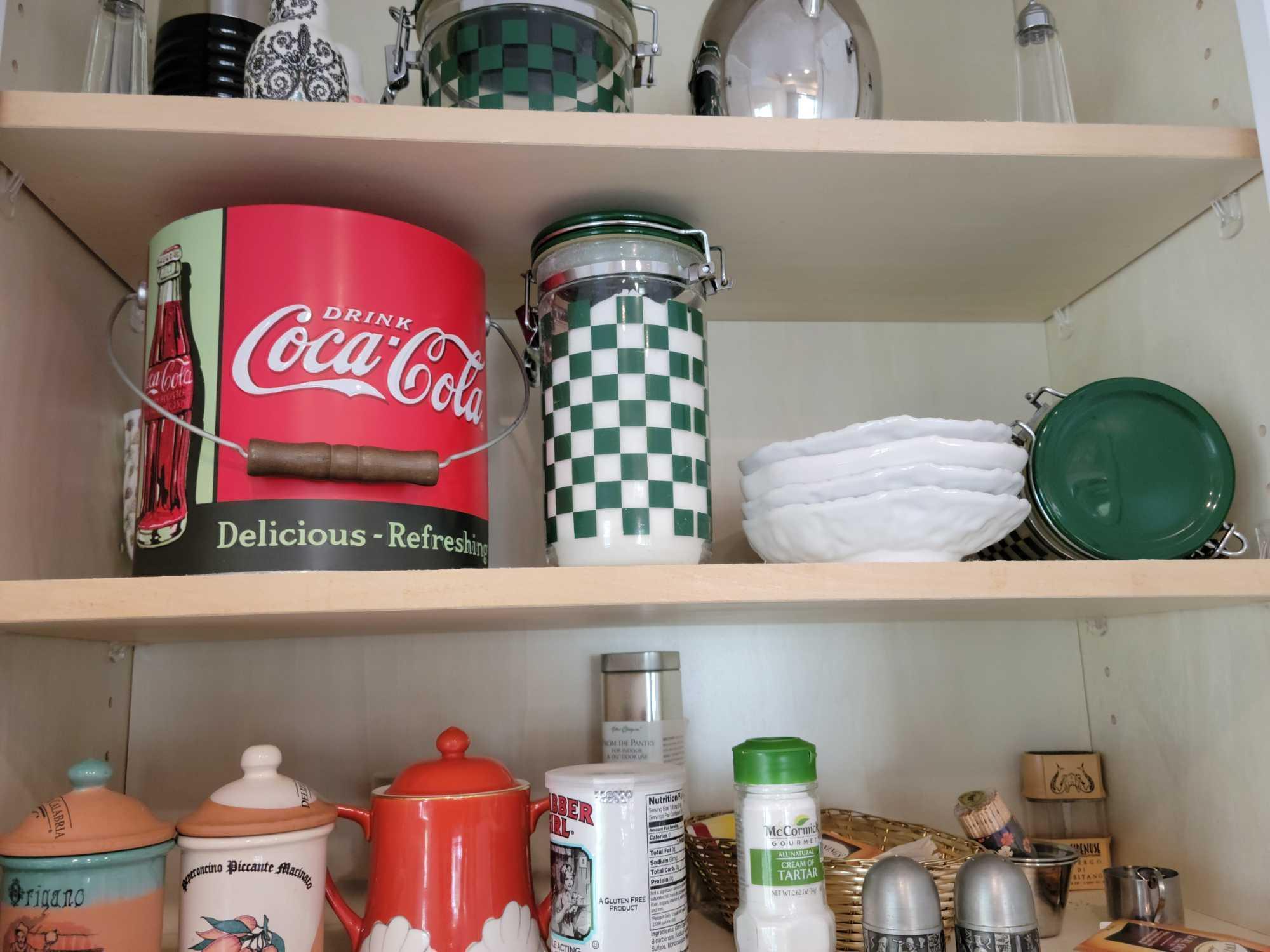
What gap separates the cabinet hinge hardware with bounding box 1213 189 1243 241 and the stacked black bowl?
85 centimetres

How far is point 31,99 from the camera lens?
0.71 metres

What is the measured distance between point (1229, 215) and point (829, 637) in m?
0.55

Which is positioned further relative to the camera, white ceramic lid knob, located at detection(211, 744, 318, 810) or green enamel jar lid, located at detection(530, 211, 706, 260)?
green enamel jar lid, located at detection(530, 211, 706, 260)

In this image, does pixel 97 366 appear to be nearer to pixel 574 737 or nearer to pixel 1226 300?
pixel 574 737

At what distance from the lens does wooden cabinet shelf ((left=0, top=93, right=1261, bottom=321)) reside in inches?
29.3

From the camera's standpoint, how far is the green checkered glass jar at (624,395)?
30.1 inches

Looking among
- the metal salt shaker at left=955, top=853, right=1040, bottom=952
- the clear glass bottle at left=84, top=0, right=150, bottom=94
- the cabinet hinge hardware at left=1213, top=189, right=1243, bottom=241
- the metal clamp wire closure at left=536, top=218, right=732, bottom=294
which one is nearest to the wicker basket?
the metal salt shaker at left=955, top=853, right=1040, bottom=952

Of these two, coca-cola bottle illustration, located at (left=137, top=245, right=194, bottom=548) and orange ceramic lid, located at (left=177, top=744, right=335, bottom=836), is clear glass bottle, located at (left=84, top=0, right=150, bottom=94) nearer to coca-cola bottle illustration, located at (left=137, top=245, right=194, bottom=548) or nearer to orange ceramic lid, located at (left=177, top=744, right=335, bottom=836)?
coca-cola bottle illustration, located at (left=137, top=245, right=194, bottom=548)

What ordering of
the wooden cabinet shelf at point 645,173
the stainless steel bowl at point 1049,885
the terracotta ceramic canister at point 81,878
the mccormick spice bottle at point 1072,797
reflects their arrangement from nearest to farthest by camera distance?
1. the terracotta ceramic canister at point 81,878
2. the wooden cabinet shelf at point 645,173
3. the stainless steel bowl at point 1049,885
4. the mccormick spice bottle at point 1072,797

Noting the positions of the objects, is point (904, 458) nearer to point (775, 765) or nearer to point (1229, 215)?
point (775, 765)

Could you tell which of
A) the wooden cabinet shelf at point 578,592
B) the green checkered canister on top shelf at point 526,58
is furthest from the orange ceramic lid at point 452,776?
the green checkered canister on top shelf at point 526,58

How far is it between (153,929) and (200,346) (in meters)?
0.40

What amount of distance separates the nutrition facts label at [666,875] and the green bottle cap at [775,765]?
58 mm

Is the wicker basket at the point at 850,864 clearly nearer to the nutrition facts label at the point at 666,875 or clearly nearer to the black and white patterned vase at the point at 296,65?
the nutrition facts label at the point at 666,875
